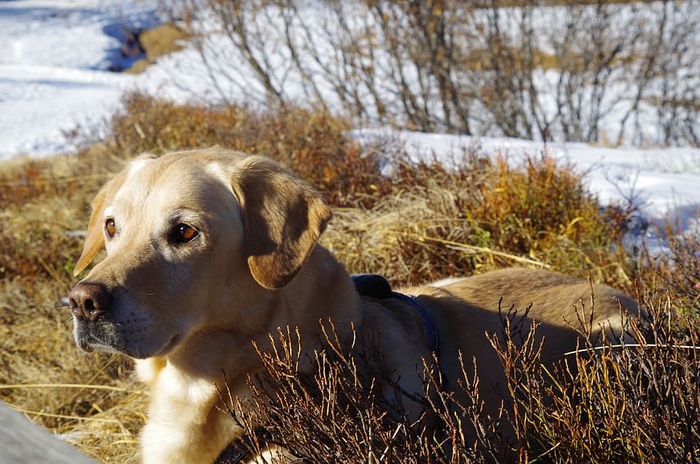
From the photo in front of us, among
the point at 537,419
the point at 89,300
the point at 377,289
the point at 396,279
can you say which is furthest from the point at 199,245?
the point at 396,279

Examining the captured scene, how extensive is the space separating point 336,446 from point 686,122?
12312 millimetres

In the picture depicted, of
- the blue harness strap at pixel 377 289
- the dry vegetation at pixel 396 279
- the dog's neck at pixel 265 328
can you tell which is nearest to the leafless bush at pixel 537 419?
the dry vegetation at pixel 396 279

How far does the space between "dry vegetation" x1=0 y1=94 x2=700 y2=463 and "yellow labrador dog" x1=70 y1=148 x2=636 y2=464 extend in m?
0.31

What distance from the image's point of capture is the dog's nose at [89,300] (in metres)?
2.56

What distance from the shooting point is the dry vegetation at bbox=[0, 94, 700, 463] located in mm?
2337

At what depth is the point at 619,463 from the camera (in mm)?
2361

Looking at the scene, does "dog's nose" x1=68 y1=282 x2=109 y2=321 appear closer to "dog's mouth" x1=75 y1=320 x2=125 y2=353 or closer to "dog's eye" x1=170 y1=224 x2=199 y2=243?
"dog's mouth" x1=75 y1=320 x2=125 y2=353

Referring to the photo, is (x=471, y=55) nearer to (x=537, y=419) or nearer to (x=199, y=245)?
(x=199, y=245)

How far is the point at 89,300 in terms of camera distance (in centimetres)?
257

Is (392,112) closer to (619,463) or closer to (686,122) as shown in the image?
(686,122)

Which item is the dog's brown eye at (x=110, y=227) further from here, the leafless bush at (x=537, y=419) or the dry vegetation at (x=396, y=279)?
the leafless bush at (x=537, y=419)

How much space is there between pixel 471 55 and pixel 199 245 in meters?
9.18

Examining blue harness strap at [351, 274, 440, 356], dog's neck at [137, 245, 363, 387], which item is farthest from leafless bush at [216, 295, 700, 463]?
blue harness strap at [351, 274, 440, 356]

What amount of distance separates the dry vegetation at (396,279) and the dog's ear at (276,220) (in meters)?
0.37
